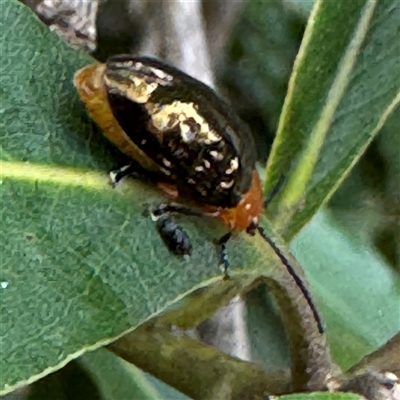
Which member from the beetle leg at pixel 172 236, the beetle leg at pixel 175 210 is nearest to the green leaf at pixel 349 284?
the beetle leg at pixel 175 210

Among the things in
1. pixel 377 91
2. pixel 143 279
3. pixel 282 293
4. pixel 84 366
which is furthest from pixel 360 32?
pixel 84 366

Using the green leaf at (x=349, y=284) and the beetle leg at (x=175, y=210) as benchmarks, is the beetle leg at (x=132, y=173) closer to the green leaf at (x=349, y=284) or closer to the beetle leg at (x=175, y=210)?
the beetle leg at (x=175, y=210)

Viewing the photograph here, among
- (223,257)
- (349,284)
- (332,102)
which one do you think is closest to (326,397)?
(223,257)

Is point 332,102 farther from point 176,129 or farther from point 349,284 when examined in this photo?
point 349,284

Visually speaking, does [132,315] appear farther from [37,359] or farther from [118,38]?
[118,38]

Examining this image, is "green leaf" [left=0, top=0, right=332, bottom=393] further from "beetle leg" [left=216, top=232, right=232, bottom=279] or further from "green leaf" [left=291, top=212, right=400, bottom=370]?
"green leaf" [left=291, top=212, right=400, bottom=370]

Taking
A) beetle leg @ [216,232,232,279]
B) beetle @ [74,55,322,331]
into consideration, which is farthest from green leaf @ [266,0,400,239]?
beetle leg @ [216,232,232,279]
